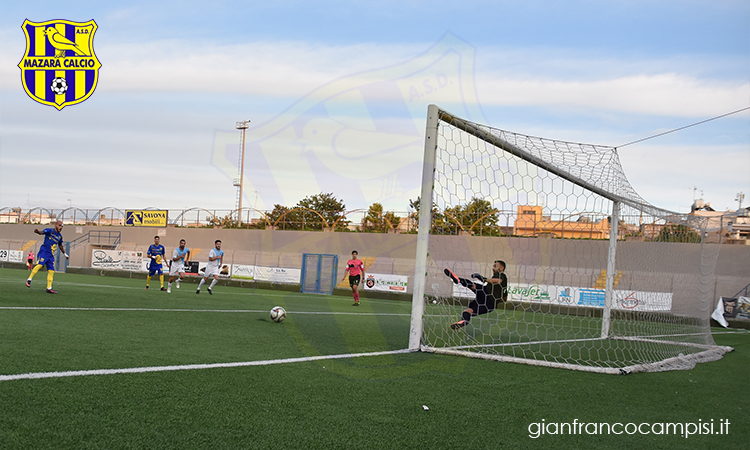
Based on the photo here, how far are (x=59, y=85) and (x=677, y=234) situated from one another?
1677 cm

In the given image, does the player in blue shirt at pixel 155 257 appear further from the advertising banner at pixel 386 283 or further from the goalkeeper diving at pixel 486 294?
the goalkeeper diving at pixel 486 294

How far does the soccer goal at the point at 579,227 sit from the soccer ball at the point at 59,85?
40.6 feet

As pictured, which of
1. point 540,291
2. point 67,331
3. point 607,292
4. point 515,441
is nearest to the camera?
point 515,441

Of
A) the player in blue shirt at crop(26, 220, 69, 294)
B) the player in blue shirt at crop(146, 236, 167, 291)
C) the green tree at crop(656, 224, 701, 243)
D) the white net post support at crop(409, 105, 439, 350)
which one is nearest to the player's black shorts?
the white net post support at crop(409, 105, 439, 350)

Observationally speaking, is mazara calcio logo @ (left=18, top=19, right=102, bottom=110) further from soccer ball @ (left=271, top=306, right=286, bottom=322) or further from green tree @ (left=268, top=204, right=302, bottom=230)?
green tree @ (left=268, top=204, right=302, bottom=230)

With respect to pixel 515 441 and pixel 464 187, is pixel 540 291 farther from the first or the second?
pixel 515 441

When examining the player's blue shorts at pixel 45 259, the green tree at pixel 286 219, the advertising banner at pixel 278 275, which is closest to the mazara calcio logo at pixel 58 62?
the player's blue shorts at pixel 45 259

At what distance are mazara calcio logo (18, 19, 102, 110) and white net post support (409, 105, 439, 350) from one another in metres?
12.5

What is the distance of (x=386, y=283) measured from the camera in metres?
25.0

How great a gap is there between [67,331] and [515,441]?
5.62 m

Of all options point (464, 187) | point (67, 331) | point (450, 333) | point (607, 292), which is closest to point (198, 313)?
point (67, 331)

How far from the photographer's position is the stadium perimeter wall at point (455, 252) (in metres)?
10.7

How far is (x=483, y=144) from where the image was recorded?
7.82m

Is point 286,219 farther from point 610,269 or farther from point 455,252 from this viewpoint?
point 610,269
